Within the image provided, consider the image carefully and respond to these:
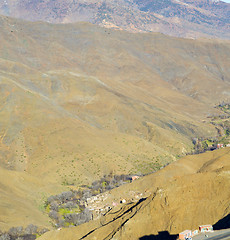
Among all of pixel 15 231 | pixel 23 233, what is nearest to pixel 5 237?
pixel 15 231

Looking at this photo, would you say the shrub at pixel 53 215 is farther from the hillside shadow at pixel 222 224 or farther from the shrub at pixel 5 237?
the hillside shadow at pixel 222 224

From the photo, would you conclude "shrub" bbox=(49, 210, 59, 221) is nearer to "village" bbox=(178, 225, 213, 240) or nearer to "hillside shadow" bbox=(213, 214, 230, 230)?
"hillside shadow" bbox=(213, 214, 230, 230)

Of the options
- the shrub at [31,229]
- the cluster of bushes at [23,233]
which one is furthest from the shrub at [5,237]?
the shrub at [31,229]

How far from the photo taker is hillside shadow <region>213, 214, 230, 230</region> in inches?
1418

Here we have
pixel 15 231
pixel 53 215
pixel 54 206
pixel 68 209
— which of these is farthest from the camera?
pixel 68 209

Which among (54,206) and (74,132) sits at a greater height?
(54,206)

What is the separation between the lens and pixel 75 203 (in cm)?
6188

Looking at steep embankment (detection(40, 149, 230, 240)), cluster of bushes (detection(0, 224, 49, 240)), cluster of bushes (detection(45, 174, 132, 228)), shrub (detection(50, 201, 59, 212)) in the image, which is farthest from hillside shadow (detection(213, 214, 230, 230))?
shrub (detection(50, 201, 59, 212))

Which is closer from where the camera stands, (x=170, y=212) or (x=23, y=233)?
(x=170, y=212)

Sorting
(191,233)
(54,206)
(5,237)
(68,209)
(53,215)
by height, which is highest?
(191,233)

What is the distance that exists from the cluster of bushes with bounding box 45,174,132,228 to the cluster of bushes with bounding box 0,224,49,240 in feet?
16.3

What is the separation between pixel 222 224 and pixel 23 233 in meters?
23.1

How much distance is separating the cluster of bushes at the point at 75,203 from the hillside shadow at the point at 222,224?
70.2 ft

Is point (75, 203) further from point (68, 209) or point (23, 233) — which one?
point (23, 233)
